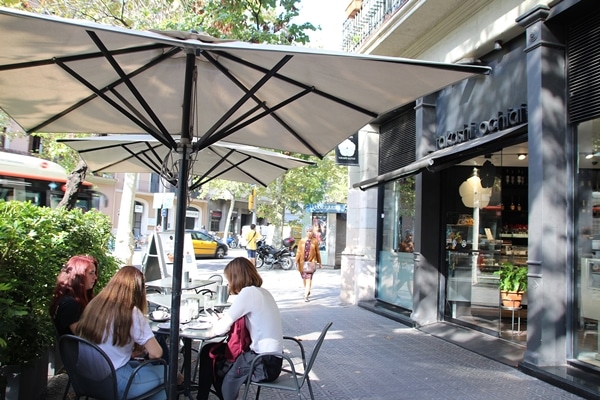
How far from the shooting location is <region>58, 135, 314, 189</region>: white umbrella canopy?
5906mm

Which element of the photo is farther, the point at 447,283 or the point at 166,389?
the point at 447,283

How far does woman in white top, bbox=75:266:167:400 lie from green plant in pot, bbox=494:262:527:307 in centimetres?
569

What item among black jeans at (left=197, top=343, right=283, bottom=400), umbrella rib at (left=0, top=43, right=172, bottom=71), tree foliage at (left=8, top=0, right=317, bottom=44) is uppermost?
tree foliage at (left=8, top=0, right=317, bottom=44)

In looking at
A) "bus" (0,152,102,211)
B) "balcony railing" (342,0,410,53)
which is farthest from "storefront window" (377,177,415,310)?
"bus" (0,152,102,211)

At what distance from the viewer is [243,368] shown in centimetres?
365

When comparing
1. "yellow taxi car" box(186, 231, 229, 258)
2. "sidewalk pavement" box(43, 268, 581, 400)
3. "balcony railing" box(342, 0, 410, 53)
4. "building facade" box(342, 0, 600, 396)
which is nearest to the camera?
"sidewalk pavement" box(43, 268, 581, 400)

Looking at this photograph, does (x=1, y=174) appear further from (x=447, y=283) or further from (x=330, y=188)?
(x=330, y=188)

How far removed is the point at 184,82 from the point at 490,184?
6.70 m

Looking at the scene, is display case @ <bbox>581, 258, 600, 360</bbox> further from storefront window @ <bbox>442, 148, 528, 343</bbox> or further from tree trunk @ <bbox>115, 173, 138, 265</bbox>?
tree trunk @ <bbox>115, 173, 138, 265</bbox>

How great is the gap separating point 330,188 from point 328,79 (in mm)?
27502

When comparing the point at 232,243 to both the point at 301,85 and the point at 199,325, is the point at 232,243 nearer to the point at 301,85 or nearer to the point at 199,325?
the point at 199,325

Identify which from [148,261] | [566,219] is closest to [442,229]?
[566,219]

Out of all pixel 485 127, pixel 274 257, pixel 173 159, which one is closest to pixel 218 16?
pixel 173 159

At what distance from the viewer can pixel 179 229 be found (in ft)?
11.4
